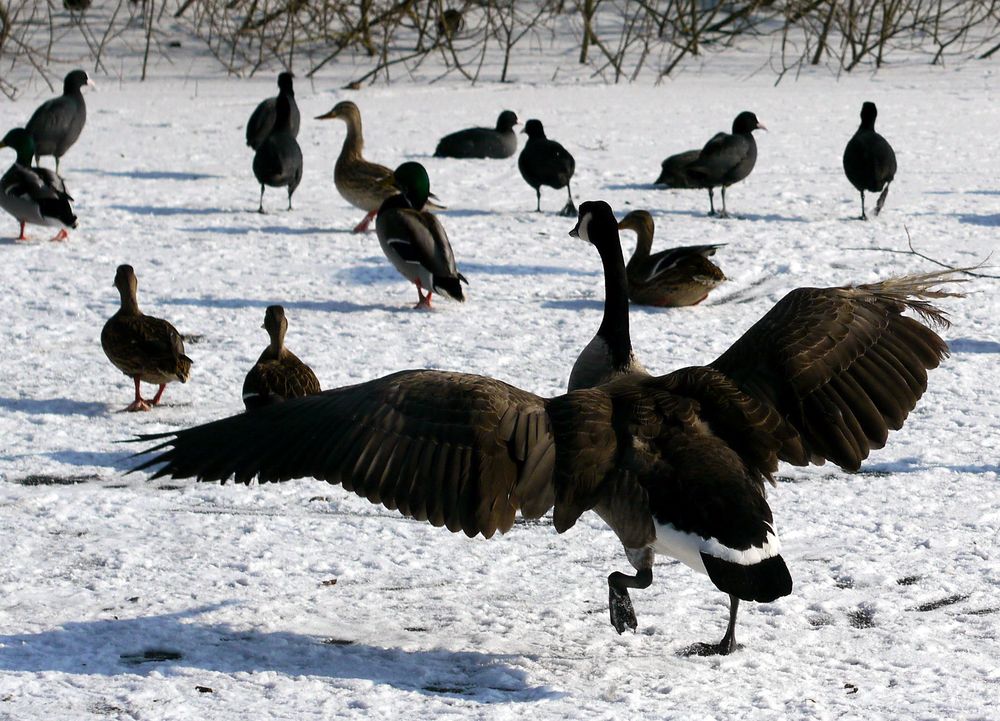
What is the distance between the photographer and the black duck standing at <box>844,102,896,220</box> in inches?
451

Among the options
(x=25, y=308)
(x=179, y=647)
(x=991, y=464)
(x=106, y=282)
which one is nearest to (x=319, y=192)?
(x=106, y=282)

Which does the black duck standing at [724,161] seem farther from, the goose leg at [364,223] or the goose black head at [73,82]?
the goose black head at [73,82]

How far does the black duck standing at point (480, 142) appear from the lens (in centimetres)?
1433

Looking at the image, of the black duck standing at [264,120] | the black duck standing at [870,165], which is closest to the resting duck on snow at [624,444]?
the black duck standing at [870,165]

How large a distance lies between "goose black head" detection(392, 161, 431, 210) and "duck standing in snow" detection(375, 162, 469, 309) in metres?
0.82

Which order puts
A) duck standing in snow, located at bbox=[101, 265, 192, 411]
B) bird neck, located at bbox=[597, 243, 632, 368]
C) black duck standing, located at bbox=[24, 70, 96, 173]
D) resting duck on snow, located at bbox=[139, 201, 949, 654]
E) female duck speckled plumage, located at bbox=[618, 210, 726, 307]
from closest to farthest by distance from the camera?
resting duck on snow, located at bbox=[139, 201, 949, 654]
bird neck, located at bbox=[597, 243, 632, 368]
duck standing in snow, located at bbox=[101, 265, 192, 411]
female duck speckled plumage, located at bbox=[618, 210, 726, 307]
black duck standing, located at bbox=[24, 70, 96, 173]

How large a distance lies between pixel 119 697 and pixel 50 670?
1.04 ft

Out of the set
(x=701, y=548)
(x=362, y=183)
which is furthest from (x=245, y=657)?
(x=362, y=183)

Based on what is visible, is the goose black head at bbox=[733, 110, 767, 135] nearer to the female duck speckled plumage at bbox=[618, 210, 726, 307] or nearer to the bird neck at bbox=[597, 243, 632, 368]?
the female duck speckled plumage at bbox=[618, 210, 726, 307]

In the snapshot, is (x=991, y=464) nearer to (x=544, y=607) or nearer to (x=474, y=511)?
(x=544, y=607)

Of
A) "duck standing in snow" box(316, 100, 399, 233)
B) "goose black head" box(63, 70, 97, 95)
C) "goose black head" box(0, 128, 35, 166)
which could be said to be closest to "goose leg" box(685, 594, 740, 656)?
"duck standing in snow" box(316, 100, 399, 233)

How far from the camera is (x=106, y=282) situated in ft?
31.6

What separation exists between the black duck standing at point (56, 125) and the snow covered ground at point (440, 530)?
301mm

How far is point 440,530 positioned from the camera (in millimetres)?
5664
